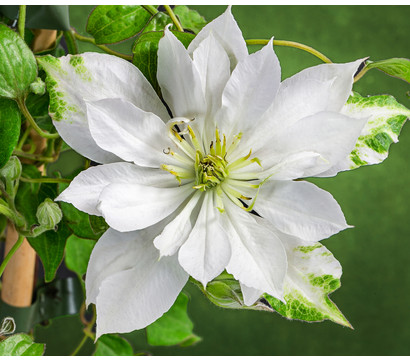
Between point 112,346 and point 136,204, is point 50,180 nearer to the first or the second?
point 136,204

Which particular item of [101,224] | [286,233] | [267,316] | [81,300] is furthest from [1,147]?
[267,316]

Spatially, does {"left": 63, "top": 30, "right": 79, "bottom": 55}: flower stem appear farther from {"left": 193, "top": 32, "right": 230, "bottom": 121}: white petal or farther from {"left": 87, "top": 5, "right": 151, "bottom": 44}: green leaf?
{"left": 193, "top": 32, "right": 230, "bottom": 121}: white petal

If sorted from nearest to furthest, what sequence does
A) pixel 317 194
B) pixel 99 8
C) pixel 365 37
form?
pixel 317 194, pixel 99 8, pixel 365 37

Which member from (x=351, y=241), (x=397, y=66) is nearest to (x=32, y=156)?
(x=397, y=66)

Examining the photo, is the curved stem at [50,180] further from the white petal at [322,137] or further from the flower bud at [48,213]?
the white petal at [322,137]

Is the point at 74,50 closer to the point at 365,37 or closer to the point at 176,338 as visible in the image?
the point at 176,338

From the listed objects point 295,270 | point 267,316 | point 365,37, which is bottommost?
point 267,316

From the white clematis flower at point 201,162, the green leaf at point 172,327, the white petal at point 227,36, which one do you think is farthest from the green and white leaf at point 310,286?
the green leaf at point 172,327
